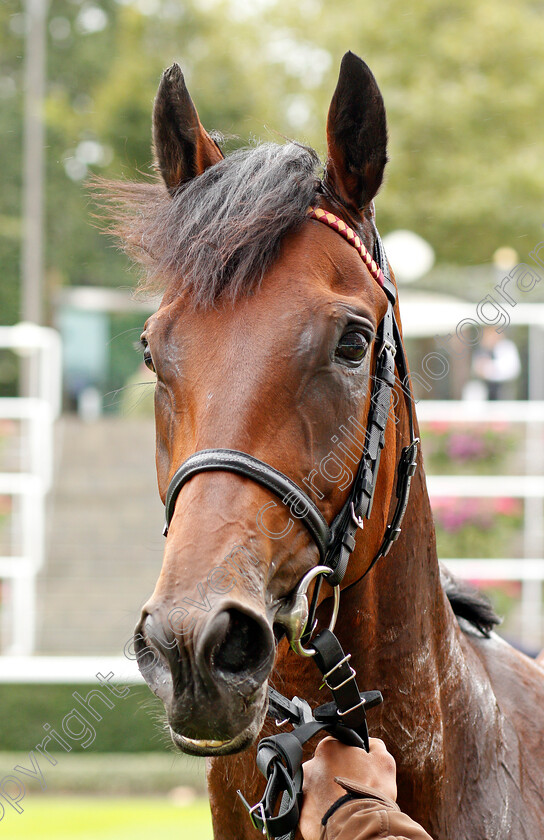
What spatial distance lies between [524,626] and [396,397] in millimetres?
7259

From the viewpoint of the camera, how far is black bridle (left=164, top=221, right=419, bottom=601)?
1.71m

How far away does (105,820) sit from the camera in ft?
23.6

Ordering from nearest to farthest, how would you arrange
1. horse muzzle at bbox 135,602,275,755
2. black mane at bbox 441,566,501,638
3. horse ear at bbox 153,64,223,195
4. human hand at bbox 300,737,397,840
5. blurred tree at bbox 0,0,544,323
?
horse muzzle at bbox 135,602,275,755 < human hand at bbox 300,737,397,840 < horse ear at bbox 153,64,223,195 < black mane at bbox 441,566,501,638 < blurred tree at bbox 0,0,544,323

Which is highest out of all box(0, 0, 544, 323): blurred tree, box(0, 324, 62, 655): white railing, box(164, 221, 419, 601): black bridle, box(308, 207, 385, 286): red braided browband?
box(0, 0, 544, 323): blurred tree

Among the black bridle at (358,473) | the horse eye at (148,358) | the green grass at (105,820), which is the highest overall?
the horse eye at (148,358)

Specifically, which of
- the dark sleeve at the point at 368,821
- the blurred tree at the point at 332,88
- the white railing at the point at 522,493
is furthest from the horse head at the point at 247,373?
the blurred tree at the point at 332,88

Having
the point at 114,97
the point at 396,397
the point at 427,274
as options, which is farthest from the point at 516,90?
the point at 396,397

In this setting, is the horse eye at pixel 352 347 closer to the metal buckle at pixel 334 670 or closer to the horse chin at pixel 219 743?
the metal buckle at pixel 334 670

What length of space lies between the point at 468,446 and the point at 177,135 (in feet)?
23.1

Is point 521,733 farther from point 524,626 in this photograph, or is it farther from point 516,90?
point 516,90

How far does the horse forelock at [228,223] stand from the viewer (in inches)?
75.2

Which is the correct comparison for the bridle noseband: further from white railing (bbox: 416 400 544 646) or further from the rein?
white railing (bbox: 416 400 544 646)

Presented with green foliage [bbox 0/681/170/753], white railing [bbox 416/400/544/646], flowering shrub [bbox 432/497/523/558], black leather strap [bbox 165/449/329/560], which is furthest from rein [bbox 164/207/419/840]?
flowering shrub [bbox 432/497/523/558]

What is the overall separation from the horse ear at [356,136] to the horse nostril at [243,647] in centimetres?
115
